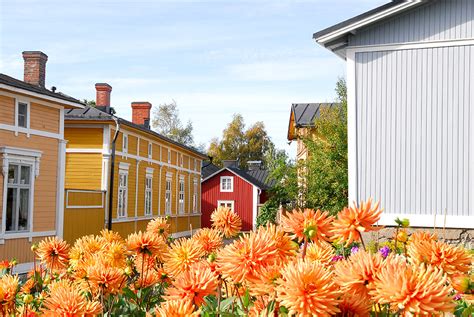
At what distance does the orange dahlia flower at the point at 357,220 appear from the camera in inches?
65.9

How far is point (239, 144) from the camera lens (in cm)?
6238

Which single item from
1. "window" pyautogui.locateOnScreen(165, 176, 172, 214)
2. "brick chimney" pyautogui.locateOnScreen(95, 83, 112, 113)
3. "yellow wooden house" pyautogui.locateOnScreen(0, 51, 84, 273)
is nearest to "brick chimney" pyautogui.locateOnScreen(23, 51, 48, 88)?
"yellow wooden house" pyautogui.locateOnScreen(0, 51, 84, 273)

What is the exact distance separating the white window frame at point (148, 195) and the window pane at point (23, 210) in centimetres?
1091

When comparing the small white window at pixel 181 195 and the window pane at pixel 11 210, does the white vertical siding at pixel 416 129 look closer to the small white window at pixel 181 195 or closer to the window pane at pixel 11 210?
the window pane at pixel 11 210

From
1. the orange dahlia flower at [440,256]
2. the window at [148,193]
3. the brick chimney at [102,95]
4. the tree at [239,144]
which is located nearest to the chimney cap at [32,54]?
the brick chimney at [102,95]

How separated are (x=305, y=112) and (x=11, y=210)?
783 inches

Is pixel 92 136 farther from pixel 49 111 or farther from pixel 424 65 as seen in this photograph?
pixel 424 65

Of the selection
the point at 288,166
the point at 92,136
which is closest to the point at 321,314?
the point at 92,136

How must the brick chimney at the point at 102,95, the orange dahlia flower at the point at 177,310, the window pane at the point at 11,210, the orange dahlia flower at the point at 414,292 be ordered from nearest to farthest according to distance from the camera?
the orange dahlia flower at the point at 414,292 < the orange dahlia flower at the point at 177,310 < the window pane at the point at 11,210 < the brick chimney at the point at 102,95

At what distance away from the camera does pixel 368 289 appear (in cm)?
144

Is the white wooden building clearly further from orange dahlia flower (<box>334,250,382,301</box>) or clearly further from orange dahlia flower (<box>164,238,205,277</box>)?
orange dahlia flower (<box>334,250,382,301</box>)

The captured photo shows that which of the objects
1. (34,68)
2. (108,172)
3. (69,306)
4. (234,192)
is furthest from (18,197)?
(234,192)

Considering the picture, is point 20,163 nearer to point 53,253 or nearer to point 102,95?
point 102,95

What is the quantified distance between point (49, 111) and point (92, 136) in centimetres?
528
